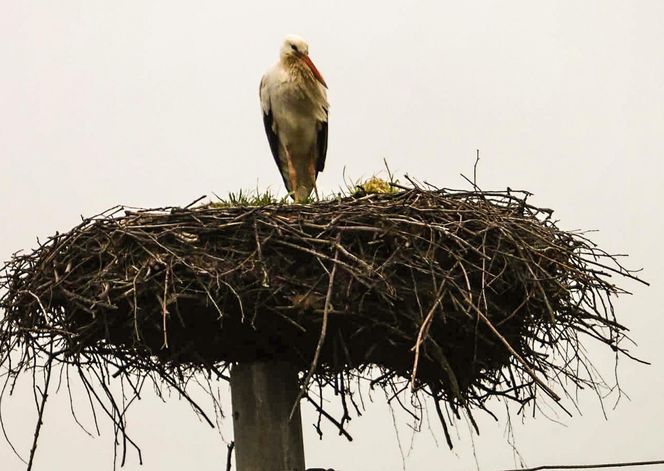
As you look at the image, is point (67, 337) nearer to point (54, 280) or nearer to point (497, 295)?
point (54, 280)

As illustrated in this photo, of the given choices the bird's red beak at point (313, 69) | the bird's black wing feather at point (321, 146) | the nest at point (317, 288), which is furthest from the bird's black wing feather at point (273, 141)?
the nest at point (317, 288)

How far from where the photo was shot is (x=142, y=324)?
4.93 meters

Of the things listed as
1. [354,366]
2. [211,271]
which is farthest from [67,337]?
[354,366]

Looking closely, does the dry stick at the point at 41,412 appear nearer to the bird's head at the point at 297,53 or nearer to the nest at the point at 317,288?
the nest at the point at 317,288

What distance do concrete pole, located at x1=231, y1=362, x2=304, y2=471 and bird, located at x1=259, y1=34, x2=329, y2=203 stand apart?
7.17 ft

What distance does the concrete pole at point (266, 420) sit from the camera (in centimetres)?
510

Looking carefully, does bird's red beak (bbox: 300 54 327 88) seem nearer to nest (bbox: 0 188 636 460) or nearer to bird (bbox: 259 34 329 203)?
bird (bbox: 259 34 329 203)

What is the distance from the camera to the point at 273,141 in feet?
25.1

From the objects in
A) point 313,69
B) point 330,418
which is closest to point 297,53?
point 313,69

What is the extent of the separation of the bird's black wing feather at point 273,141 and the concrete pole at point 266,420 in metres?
2.59

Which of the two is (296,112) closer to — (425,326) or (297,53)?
(297,53)

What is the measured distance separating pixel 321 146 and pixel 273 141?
0.95 feet

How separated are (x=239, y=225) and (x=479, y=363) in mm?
1160

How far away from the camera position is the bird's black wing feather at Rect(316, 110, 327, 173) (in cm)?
754
